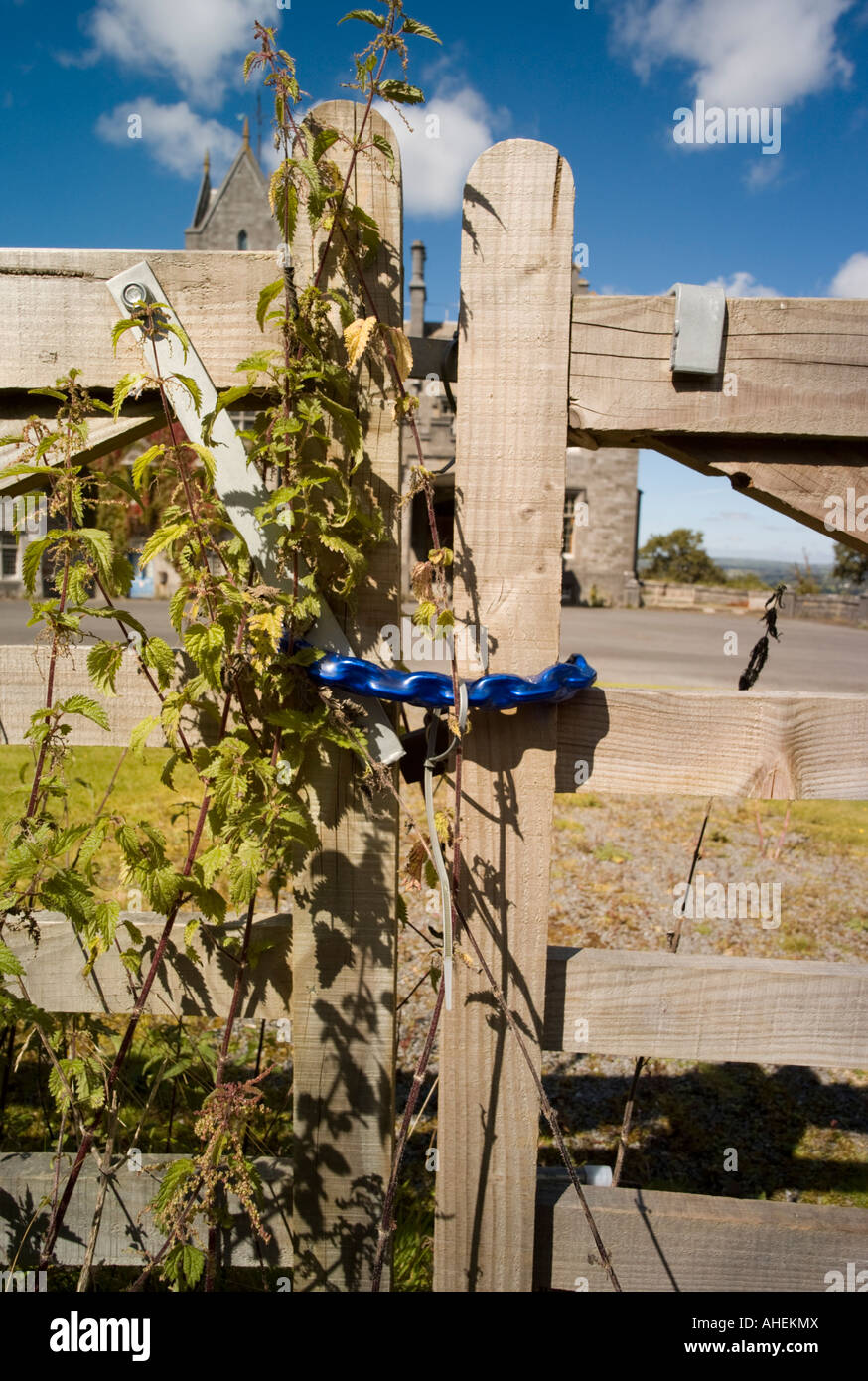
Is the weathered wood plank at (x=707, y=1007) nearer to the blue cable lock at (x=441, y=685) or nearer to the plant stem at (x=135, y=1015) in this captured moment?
the plant stem at (x=135, y=1015)

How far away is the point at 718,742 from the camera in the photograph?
64.9 inches

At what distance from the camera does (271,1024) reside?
3512 millimetres

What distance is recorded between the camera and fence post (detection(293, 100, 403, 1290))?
165 cm

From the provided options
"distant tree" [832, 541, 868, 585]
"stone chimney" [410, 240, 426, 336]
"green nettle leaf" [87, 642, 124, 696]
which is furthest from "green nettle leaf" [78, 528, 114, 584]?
"stone chimney" [410, 240, 426, 336]

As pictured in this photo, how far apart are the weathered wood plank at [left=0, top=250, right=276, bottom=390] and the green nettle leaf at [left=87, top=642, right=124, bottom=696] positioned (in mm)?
502

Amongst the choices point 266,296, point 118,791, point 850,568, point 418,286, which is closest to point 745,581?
point 850,568

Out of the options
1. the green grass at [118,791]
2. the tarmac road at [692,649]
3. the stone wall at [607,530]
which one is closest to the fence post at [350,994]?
the green grass at [118,791]

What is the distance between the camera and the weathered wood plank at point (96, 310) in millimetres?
1582

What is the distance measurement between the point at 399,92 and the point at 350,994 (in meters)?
1.61

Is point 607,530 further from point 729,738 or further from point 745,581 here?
point 729,738

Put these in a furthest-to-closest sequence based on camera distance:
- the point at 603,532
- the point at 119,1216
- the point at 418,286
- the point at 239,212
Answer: the point at 239,212
the point at 418,286
the point at 603,532
the point at 119,1216
